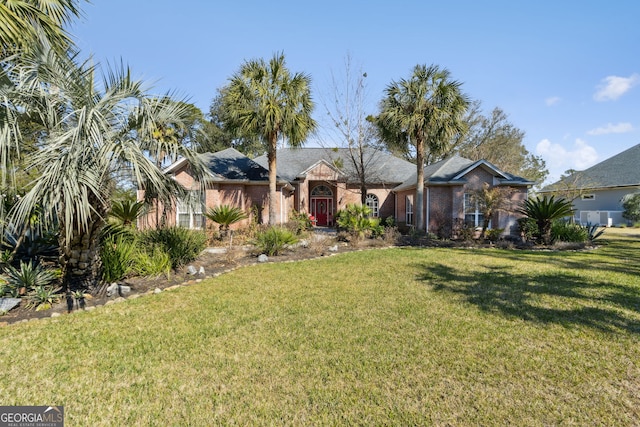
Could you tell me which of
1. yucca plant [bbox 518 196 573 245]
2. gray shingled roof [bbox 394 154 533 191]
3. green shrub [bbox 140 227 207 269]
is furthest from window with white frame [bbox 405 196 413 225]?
green shrub [bbox 140 227 207 269]

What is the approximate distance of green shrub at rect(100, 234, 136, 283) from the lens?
21.7 feet

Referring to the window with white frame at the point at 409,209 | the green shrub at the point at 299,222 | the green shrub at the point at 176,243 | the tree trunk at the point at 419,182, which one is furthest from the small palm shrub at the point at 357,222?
the green shrub at the point at 176,243

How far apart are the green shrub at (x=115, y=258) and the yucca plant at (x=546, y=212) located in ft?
54.5

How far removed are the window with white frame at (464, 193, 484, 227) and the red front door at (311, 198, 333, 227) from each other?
1003 centimetres

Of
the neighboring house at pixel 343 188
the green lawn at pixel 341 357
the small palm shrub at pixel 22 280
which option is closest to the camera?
the green lawn at pixel 341 357

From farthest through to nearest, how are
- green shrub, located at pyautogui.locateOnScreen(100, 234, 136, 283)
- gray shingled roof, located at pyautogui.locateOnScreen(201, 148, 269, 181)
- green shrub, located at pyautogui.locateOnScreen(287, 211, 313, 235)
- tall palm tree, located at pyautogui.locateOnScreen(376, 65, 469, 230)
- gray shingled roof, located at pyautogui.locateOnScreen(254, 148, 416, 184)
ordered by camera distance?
gray shingled roof, located at pyautogui.locateOnScreen(254, 148, 416, 184)
gray shingled roof, located at pyautogui.locateOnScreen(201, 148, 269, 181)
green shrub, located at pyautogui.locateOnScreen(287, 211, 313, 235)
tall palm tree, located at pyautogui.locateOnScreen(376, 65, 469, 230)
green shrub, located at pyautogui.locateOnScreen(100, 234, 136, 283)

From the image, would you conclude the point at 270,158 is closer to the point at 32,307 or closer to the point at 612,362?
the point at 32,307

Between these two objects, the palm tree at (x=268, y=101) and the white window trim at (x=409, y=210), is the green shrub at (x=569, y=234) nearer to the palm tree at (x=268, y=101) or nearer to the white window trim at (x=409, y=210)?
the white window trim at (x=409, y=210)

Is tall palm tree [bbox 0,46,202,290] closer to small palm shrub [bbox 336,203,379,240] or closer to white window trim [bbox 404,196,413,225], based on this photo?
small palm shrub [bbox 336,203,379,240]

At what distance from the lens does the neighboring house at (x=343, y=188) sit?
1611 centimetres

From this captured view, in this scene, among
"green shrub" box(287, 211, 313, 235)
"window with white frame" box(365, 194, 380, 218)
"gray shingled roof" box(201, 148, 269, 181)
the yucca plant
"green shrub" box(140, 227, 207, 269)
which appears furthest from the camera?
"window with white frame" box(365, 194, 380, 218)

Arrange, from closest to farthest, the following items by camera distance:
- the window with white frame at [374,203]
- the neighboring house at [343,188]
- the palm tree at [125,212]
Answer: the palm tree at [125,212] → the neighboring house at [343,188] → the window with white frame at [374,203]

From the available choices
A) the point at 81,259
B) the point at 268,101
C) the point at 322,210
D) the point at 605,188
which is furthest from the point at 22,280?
the point at 605,188

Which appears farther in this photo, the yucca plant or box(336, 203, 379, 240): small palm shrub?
box(336, 203, 379, 240): small palm shrub
